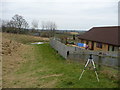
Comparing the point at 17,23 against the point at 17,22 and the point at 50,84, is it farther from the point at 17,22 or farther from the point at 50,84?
the point at 50,84

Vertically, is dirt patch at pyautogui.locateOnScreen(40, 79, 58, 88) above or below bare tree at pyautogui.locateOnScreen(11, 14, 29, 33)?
below

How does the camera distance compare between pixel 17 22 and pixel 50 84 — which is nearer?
pixel 50 84

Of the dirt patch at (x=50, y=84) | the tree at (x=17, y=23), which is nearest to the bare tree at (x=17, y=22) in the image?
the tree at (x=17, y=23)

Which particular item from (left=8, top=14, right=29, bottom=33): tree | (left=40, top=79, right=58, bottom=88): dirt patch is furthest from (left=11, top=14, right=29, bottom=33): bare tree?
(left=40, top=79, right=58, bottom=88): dirt patch

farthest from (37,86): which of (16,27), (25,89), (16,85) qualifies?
(16,27)

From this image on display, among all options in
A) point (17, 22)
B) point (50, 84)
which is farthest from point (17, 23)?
point (50, 84)

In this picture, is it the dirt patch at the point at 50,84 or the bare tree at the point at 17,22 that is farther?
the bare tree at the point at 17,22

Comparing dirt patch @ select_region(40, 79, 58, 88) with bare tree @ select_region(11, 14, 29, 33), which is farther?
bare tree @ select_region(11, 14, 29, 33)

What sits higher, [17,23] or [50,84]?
[17,23]

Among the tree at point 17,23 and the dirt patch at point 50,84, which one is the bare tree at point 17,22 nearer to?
the tree at point 17,23

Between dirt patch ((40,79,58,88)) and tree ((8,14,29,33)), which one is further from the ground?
tree ((8,14,29,33))

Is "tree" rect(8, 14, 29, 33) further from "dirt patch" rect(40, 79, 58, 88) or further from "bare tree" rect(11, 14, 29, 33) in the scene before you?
"dirt patch" rect(40, 79, 58, 88)

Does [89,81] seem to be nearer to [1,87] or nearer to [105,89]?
[105,89]

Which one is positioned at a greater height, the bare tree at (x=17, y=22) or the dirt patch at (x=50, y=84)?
the bare tree at (x=17, y=22)
